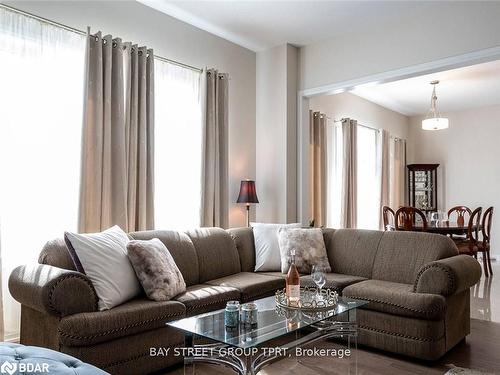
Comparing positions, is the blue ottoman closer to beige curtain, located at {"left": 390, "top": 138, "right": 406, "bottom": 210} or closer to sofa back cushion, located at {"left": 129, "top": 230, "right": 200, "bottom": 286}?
sofa back cushion, located at {"left": 129, "top": 230, "right": 200, "bottom": 286}

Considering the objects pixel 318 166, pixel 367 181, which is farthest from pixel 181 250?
pixel 367 181

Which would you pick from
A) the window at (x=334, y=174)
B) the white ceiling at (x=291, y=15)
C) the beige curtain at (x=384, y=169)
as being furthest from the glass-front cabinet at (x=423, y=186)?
the white ceiling at (x=291, y=15)

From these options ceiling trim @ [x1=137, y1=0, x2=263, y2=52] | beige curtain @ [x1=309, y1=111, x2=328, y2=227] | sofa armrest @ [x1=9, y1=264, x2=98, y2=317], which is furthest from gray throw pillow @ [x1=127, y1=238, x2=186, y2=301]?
beige curtain @ [x1=309, y1=111, x2=328, y2=227]

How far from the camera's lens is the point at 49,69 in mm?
3254

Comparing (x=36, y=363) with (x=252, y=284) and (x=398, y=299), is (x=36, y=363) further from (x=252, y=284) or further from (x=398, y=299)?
(x=398, y=299)

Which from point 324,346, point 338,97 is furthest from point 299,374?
point 338,97

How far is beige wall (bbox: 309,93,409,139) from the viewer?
616 centimetres

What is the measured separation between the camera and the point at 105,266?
105 inches

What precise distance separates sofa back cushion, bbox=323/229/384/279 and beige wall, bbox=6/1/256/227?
1.35 meters

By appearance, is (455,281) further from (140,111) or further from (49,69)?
(49,69)

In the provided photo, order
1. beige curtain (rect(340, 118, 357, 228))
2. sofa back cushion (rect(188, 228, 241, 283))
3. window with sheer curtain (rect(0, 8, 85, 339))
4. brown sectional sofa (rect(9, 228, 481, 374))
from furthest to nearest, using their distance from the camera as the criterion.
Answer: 1. beige curtain (rect(340, 118, 357, 228))
2. sofa back cushion (rect(188, 228, 241, 283))
3. window with sheer curtain (rect(0, 8, 85, 339))
4. brown sectional sofa (rect(9, 228, 481, 374))

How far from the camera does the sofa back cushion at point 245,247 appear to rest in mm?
3989

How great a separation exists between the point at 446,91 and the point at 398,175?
79.2 inches

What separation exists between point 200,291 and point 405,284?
1721 millimetres
